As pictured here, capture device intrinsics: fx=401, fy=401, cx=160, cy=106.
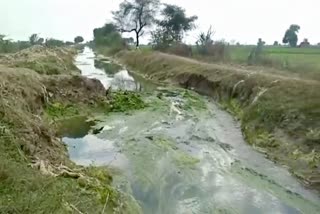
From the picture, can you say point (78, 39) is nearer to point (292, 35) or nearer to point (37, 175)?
point (292, 35)

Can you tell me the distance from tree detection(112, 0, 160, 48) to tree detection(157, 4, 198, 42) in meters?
2.37

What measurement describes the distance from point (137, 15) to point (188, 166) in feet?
158

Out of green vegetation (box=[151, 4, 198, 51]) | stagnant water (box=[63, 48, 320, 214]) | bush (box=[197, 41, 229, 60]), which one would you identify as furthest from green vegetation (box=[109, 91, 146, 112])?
green vegetation (box=[151, 4, 198, 51])

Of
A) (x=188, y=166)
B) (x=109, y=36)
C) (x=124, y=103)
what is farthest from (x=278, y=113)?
(x=109, y=36)

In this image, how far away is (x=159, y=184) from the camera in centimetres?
918

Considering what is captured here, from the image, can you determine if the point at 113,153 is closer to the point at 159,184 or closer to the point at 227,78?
the point at 159,184

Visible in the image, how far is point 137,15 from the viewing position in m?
56.2

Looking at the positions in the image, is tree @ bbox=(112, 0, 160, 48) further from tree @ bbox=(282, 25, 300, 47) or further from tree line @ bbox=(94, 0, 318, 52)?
tree @ bbox=(282, 25, 300, 47)

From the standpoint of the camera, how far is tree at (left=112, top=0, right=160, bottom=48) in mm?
55400

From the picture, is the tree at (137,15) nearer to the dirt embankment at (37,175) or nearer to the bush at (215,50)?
the bush at (215,50)

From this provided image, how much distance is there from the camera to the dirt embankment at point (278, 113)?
1083cm

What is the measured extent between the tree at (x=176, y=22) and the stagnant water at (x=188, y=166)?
3741 centimetres

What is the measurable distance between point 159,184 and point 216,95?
1397 centimetres

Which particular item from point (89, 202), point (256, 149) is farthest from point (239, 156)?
point (89, 202)
